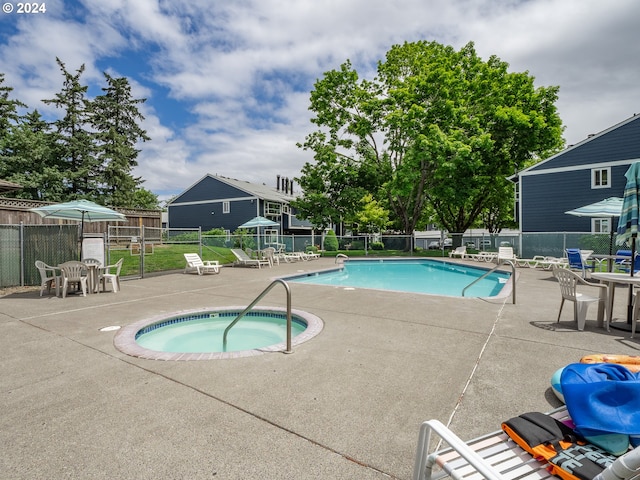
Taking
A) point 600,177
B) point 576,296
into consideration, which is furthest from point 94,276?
point 600,177

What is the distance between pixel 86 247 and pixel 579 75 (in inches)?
1010

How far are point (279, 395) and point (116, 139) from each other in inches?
1365

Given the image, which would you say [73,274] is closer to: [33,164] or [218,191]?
[33,164]

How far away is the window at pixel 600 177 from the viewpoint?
59.6 feet

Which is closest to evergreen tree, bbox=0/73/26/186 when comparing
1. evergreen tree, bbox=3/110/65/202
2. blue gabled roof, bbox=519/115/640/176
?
evergreen tree, bbox=3/110/65/202

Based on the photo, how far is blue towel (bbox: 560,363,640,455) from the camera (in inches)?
76.9

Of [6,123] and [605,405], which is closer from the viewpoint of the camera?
[605,405]

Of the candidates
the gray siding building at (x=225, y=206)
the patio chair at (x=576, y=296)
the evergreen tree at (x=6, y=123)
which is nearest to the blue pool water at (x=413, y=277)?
the patio chair at (x=576, y=296)

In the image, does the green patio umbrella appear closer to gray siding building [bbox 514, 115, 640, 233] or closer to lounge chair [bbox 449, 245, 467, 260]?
lounge chair [bbox 449, 245, 467, 260]

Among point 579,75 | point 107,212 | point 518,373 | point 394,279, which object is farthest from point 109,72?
point 518,373

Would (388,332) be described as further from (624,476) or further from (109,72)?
(109,72)

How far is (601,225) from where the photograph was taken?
730 inches

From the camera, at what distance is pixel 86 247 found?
9.45 metres

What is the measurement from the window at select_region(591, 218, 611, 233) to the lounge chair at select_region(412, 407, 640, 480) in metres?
21.7
